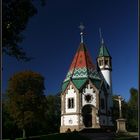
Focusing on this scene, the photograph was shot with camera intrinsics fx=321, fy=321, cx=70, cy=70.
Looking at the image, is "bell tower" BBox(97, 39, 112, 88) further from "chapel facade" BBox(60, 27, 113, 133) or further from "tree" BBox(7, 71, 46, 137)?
"tree" BBox(7, 71, 46, 137)

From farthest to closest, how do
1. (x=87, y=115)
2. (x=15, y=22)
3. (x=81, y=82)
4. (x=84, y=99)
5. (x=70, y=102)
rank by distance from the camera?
1. (x=81, y=82)
2. (x=70, y=102)
3. (x=84, y=99)
4. (x=87, y=115)
5. (x=15, y=22)

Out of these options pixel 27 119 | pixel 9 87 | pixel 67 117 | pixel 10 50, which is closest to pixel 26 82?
pixel 9 87

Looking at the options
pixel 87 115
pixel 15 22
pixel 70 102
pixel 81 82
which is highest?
pixel 15 22

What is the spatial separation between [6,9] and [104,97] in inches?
1263

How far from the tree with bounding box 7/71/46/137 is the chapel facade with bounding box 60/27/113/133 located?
7825 millimetres

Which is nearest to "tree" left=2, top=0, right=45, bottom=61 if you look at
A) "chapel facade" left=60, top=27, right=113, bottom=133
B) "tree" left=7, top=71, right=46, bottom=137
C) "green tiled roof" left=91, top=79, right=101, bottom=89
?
"tree" left=7, top=71, right=46, bottom=137

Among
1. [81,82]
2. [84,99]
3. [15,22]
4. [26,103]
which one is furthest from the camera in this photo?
[81,82]

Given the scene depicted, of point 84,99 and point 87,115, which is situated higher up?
point 84,99

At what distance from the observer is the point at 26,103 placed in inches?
1126

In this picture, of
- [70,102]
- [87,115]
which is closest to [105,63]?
[70,102]

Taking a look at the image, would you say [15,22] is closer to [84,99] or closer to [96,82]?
[84,99]

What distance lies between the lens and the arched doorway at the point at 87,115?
126 ft

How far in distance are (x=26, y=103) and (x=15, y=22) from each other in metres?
19.8

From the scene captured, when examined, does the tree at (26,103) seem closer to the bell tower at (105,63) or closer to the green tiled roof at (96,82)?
the green tiled roof at (96,82)
